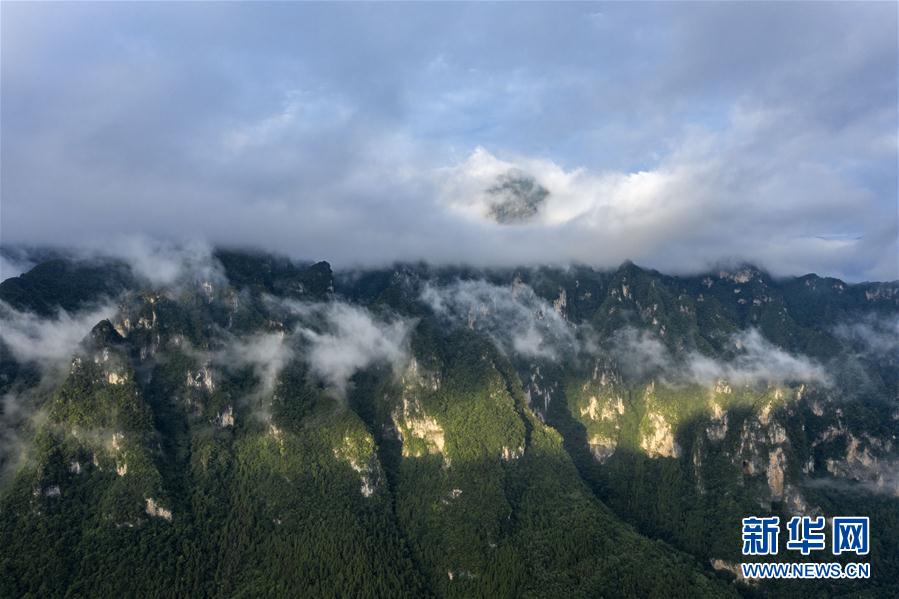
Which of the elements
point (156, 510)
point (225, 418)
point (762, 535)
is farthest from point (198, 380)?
point (762, 535)

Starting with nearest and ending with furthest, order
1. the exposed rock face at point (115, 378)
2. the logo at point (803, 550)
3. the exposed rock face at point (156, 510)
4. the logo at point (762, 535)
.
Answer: the logo at point (762, 535) < the logo at point (803, 550) < the exposed rock face at point (156, 510) < the exposed rock face at point (115, 378)

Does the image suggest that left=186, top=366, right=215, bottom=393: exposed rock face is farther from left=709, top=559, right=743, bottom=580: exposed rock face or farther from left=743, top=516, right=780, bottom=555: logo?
left=709, top=559, right=743, bottom=580: exposed rock face

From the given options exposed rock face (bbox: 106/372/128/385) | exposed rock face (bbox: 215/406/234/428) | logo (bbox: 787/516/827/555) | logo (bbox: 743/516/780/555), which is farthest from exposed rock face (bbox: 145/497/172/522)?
logo (bbox: 787/516/827/555)

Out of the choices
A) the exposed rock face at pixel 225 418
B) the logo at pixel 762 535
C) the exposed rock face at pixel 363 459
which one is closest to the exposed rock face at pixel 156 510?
the exposed rock face at pixel 225 418

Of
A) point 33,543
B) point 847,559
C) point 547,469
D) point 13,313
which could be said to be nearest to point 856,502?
point 847,559

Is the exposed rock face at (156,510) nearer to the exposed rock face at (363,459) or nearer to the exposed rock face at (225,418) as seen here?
the exposed rock face at (225,418)

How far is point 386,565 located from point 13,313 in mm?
135283

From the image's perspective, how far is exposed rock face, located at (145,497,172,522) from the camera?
161 m

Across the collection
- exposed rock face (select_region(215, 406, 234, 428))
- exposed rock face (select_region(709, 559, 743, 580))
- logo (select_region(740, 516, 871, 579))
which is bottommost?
exposed rock face (select_region(709, 559, 743, 580))

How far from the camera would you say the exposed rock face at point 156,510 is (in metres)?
161

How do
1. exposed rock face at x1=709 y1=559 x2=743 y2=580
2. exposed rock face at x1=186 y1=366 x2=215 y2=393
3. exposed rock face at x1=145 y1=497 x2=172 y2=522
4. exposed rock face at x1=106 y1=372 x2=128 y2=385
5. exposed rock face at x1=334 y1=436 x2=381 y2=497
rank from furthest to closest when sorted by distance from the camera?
exposed rock face at x1=186 y1=366 x2=215 y2=393 < exposed rock face at x1=334 y1=436 x2=381 y2=497 < exposed rock face at x1=106 y1=372 x2=128 y2=385 < exposed rock face at x1=709 y1=559 x2=743 y2=580 < exposed rock face at x1=145 y1=497 x2=172 y2=522

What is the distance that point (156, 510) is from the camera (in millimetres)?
161500

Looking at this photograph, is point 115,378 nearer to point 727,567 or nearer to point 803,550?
point 727,567

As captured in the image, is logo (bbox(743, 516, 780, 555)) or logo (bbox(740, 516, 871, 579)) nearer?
logo (bbox(743, 516, 780, 555))
